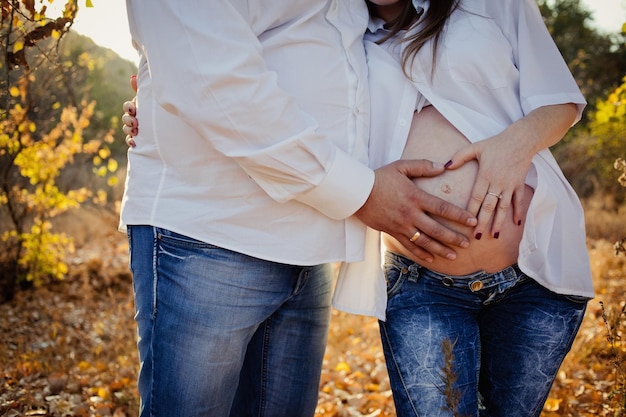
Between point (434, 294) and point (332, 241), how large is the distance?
14.6 inches

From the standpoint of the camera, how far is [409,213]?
5.00 feet

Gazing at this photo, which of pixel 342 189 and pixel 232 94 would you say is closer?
pixel 232 94

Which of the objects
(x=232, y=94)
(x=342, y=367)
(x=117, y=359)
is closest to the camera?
(x=232, y=94)

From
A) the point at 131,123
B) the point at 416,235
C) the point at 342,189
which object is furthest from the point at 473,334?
the point at 131,123

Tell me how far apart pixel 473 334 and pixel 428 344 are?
0.17 m

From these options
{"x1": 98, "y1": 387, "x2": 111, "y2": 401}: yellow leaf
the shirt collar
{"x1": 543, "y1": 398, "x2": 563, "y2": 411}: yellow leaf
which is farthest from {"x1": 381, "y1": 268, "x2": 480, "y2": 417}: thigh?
{"x1": 98, "y1": 387, "x2": 111, "y2": 401}: yellow leaf

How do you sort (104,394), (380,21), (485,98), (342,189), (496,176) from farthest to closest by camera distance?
(104,394), (380,21), (485,98), (496,176), (342,189)

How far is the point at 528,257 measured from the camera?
1.63 meters

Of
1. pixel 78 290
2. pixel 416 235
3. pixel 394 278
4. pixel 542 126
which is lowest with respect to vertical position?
pixel 78 290

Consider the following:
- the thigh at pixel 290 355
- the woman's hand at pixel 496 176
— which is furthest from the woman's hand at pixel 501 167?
the thigh at pixel 290 355

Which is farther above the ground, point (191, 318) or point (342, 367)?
point (191, 318)

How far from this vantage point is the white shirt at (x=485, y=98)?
169 centimetres

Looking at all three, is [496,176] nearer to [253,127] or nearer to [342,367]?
[253,127]

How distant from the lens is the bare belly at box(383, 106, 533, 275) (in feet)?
5.38
